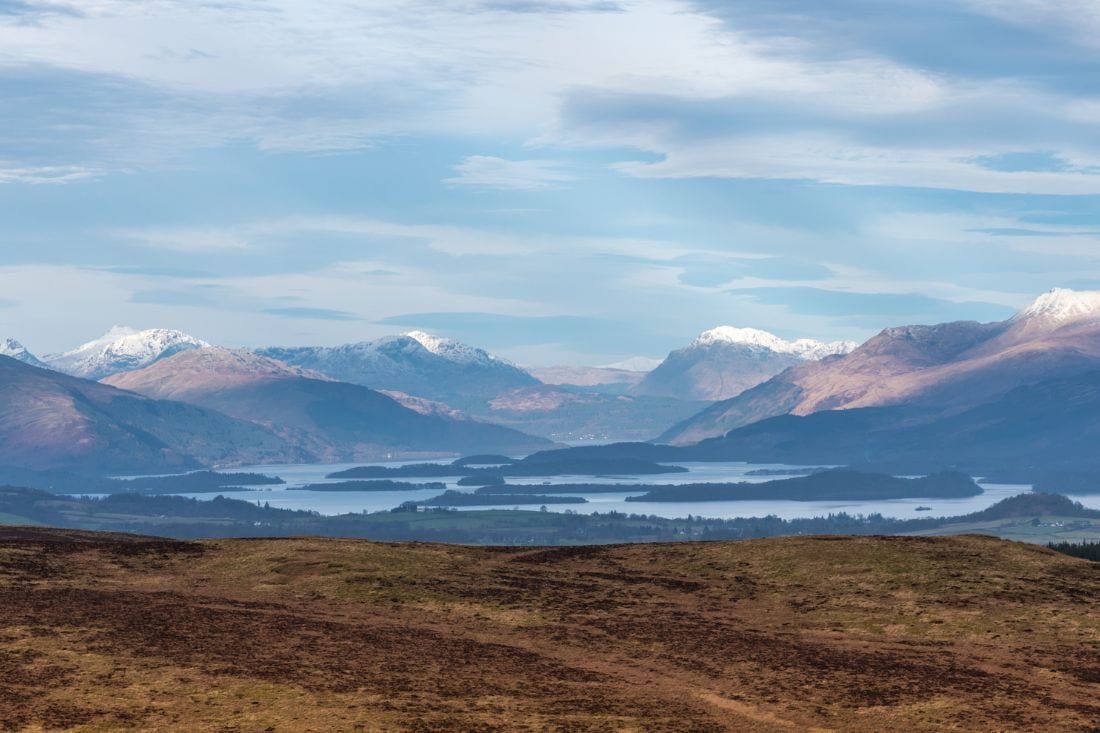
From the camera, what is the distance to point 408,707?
2029 inches

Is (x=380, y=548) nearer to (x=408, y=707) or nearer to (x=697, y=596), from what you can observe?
(x=697, y=596)

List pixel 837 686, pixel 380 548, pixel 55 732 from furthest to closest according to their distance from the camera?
pixel 380 548, pixel 837 686, pixel 55 732

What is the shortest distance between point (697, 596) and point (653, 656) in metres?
18.3

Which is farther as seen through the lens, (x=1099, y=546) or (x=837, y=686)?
(x=1099, y=546)

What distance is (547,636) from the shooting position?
2670 inches

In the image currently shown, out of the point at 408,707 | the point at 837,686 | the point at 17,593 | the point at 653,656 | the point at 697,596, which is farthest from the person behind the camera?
the point at 697,596

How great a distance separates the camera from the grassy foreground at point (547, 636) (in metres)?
51.7

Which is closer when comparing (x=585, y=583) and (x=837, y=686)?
(x=837, y=686)

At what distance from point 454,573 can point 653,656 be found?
23906mm

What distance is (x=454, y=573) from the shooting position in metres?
84.8

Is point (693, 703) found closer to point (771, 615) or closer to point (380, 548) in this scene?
point (771, 615)

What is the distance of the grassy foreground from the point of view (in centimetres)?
5172

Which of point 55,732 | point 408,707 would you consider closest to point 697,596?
point 408,707

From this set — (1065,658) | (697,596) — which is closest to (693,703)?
(1065,658)
